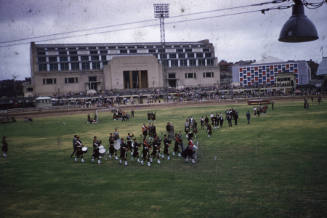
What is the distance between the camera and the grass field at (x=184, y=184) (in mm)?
9977

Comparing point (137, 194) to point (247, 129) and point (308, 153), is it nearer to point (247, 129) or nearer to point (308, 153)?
point (308, 153)

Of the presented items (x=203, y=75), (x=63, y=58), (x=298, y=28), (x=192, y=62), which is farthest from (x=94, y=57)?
(x=298, y=28)

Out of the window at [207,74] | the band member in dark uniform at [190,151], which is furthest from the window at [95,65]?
the band member in dark uniform at [190,151]

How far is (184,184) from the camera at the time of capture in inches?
493

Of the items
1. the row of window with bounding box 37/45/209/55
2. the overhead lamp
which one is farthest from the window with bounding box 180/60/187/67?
the overhead lamp

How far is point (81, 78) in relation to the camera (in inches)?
3499

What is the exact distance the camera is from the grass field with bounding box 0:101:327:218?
9977 mm

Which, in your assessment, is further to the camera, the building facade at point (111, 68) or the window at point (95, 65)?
the window at point (95, 65)

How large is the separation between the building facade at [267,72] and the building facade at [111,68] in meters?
8.86

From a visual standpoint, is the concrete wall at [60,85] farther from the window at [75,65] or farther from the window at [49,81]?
the window at [75,65]

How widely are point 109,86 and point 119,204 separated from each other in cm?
8087

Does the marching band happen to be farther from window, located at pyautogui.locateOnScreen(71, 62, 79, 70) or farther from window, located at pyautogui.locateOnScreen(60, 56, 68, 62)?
window, located at pyautogui.locateOnScreen(60, 56, 68, 62)

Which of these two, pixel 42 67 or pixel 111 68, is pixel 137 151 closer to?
pixel 111 68

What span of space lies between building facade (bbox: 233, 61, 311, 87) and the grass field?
2910 inches
